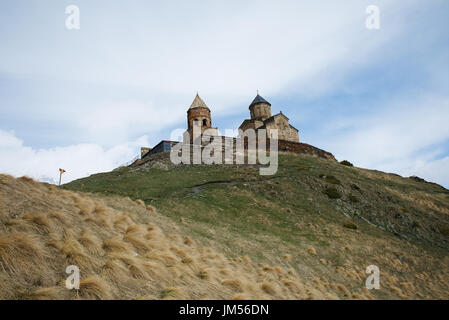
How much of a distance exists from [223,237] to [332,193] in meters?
20.5

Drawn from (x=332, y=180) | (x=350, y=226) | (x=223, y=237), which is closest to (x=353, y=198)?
(x=332, y=180)

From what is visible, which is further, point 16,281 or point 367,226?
point 367,226

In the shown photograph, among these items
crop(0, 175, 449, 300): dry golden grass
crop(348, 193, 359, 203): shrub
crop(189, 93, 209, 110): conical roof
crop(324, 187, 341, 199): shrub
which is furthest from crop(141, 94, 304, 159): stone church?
crop(0, 175, 449, 300): dry golden grass

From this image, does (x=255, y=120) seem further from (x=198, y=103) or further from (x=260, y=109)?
(x=198, y=103)

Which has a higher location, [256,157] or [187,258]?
[256,157]

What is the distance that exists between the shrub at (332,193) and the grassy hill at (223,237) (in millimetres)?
216

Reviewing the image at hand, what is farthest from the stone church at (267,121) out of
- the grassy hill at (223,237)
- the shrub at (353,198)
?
the shrub at (353,198)

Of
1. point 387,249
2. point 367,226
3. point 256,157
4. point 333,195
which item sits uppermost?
point 256,157

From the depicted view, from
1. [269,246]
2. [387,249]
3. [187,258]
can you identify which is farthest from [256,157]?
[187,258]

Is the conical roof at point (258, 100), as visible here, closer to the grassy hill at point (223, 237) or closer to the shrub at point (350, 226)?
the grassy hill at point (223, 237)

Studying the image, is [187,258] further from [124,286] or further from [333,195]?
[333,195]

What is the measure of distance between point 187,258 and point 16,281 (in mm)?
4488

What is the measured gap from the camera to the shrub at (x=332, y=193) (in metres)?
30.8

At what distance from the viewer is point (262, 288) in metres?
8.60
